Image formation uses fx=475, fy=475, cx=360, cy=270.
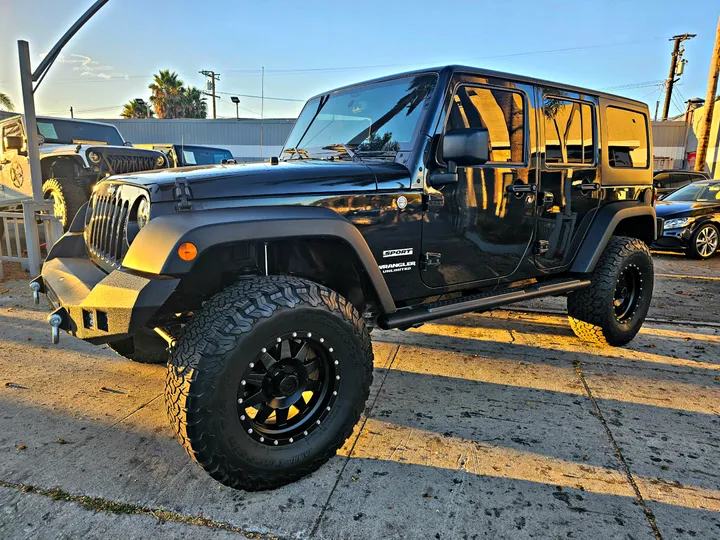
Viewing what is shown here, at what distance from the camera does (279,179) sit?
239 centimetres

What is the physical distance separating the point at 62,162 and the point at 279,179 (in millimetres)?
7641

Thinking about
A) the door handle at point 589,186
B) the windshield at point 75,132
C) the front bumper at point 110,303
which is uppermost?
the windshield at point 75,132

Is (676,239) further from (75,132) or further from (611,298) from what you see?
(75,132)

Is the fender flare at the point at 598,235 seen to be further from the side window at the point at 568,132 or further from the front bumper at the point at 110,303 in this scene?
the front bumper at the point at 110,303

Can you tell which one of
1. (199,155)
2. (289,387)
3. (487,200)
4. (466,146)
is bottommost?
(289,387)

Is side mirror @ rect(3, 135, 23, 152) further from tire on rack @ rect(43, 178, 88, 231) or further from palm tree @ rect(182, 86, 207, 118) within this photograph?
palm tree @ rect(182, 86, 207, 118)

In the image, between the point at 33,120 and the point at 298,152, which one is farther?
the point at 33,120

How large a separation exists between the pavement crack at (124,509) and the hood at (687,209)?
961 centimetres

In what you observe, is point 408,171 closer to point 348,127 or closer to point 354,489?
point 348,127

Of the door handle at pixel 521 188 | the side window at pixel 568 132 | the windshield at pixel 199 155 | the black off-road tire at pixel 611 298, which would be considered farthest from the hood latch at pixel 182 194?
the windshield at pixel 199 155

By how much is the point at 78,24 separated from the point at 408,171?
696cm

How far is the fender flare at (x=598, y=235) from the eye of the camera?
3.86 m

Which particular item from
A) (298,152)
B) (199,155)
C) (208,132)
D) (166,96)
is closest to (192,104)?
(166,96)

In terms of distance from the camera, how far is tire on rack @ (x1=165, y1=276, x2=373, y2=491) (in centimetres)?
201
